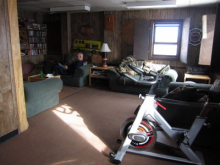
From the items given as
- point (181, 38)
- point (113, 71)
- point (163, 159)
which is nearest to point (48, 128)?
point (163, 159)

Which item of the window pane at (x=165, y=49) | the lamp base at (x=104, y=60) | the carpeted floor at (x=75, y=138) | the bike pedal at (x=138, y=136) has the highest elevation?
the window pane at (x=165, y=49)

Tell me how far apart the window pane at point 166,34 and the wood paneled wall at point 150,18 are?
0.32 metres

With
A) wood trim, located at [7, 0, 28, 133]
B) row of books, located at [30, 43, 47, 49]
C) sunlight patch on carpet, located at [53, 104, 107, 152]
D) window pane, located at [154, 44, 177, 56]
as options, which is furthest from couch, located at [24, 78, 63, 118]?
row of books, located at [30, 43, 47, 49]

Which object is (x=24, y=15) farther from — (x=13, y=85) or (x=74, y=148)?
(x=74, y=148)

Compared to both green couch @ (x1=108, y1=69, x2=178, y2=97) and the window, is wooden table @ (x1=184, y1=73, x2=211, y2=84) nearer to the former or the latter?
green couch @ (x1=108, y1=69, x2=178, y2=97)

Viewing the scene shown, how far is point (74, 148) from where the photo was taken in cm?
245

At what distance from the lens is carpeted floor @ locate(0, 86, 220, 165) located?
2209mm

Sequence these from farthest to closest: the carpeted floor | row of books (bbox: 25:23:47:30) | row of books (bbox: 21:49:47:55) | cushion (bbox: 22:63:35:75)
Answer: row of books (bbox: 21:49:47:55) < row of books (bbox: 25:23:47:30) < cushion (bbox: 22:63:35:75) < the carpeted floor

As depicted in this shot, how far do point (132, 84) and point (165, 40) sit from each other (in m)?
1.79

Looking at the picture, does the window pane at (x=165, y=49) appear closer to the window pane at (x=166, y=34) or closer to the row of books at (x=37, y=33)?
the window pane at (x=166, y=34)

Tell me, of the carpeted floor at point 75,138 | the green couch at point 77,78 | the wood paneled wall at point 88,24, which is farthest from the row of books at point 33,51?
the carpeted floor at point 75,138

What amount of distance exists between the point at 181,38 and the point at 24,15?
5018mm

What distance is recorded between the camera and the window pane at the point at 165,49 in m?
5.59

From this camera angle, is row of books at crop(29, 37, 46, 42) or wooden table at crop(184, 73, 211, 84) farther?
row of books at crop(29, 37, 46, 42)
